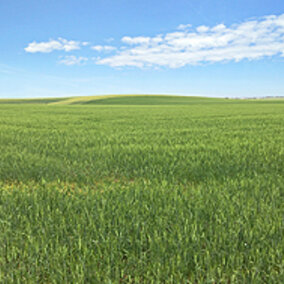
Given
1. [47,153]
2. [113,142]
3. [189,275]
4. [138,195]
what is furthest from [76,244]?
[113,142]

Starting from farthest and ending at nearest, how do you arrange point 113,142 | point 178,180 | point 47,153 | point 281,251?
1. point 113,142
2. point 47,153
3. point 178,180
4. point 281,251

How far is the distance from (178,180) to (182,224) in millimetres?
1922

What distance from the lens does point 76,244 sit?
7.80 feet

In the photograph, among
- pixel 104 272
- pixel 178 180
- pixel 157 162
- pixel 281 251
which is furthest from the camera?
pixel 157 162

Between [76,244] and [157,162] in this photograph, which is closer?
[76,244]

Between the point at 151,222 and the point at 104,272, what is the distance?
813 millimetres

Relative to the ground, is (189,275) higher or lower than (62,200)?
lower

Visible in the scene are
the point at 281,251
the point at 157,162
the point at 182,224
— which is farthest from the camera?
the point at 157,162

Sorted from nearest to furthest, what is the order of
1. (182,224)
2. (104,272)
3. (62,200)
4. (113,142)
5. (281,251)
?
(104,272)
(281,251)
(182,224)
(62,200)
(113,142)

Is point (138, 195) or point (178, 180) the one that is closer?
point (138, 195)

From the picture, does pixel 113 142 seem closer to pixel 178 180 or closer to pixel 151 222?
pixel 178 180

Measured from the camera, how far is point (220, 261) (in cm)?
219

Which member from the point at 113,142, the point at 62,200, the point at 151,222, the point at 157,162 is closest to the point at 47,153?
the point at 113,142

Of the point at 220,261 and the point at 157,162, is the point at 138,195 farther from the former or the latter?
the point at 157,162
